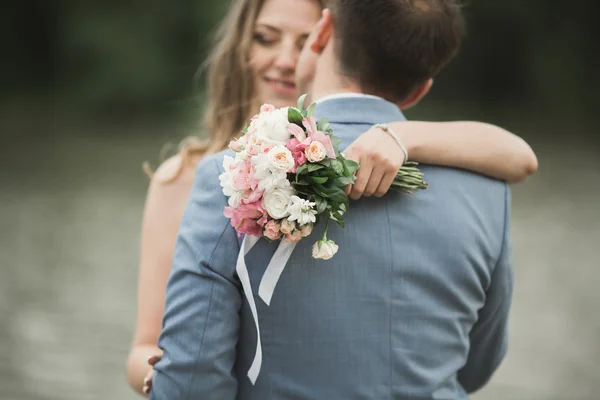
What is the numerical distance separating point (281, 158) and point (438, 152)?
19.7 inches

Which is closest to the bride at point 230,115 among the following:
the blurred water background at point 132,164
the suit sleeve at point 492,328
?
the suit sleeve at point 492,328

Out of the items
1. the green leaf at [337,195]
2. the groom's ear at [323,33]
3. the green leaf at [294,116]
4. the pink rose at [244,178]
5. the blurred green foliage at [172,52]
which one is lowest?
the blurred green foliage at [172,52]

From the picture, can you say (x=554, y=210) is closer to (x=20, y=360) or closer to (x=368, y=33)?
(x=20, y=360)

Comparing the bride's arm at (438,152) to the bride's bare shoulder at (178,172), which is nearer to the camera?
the bride's arm at (438,152)

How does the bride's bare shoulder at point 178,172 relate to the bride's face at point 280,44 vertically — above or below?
below

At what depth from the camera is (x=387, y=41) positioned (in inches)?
83.4

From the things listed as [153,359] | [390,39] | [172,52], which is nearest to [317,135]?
[390,39]

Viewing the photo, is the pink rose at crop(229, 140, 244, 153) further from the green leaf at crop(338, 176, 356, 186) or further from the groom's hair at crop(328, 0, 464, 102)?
the groom's hair at crop(328, 0, 464, 102)

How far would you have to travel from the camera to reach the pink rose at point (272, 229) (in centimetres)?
184

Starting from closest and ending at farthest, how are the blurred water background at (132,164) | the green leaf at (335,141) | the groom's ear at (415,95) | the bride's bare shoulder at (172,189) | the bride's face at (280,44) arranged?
the green leaf at (335,141) < the groom's ear at (415,95) < the bride's bare shoulder at (172,189) < the bride's face at (280,44) < the blurred water background at (132,164)

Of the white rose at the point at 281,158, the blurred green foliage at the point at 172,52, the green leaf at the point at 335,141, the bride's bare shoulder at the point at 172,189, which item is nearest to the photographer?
the white rose at the point at 281,158

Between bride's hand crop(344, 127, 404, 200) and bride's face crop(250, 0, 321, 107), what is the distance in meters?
1.17

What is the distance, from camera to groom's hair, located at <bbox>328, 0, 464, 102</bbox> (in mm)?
→ 2111

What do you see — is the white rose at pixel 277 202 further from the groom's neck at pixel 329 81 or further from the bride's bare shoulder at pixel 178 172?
the bride's bare shoulder at pixel 178 172
